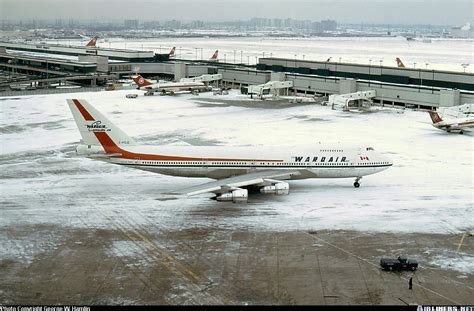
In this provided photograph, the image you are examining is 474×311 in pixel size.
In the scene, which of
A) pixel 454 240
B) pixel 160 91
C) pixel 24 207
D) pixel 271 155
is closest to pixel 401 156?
pixel 271 155

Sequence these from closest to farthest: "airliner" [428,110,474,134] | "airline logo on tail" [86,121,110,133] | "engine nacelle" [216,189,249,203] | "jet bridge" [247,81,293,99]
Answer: "engine nacelle" [216,189,249,203] → "airline logo on tail" [86,121,110,133] → "airliner" [428,110,474,134] → "jet bridge" [247,81,293,99]

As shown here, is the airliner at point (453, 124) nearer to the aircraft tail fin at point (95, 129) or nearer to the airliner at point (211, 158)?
the airliner at point (211, 158)

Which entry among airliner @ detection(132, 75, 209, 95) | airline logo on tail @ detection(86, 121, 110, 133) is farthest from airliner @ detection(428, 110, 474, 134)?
airliner @ detection(132, 75, 209, 95)

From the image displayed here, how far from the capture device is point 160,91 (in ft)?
421

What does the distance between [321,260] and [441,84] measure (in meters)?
87.7

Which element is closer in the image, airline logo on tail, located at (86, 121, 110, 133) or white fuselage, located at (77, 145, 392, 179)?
white fuselage, located at (77, 145, 392, 179)

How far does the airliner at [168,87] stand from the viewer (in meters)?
128

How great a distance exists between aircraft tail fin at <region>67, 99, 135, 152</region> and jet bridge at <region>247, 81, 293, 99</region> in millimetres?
70488

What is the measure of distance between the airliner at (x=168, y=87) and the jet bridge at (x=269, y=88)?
13060 mm

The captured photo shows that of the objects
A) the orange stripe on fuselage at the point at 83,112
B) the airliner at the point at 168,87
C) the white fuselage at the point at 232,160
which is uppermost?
the orange stripe on fuselage at the point at 83,112

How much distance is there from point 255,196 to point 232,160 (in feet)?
11.8

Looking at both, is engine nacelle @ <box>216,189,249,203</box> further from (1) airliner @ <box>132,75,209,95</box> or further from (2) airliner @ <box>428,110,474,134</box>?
(1) airliner @ <box>132,75,209,95</box>

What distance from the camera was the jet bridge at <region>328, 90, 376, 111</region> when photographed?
348 ft

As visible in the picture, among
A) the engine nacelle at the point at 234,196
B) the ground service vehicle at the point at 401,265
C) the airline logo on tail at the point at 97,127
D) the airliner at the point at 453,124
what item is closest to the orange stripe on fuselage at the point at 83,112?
the airline logo on tail at the point at 97,127
